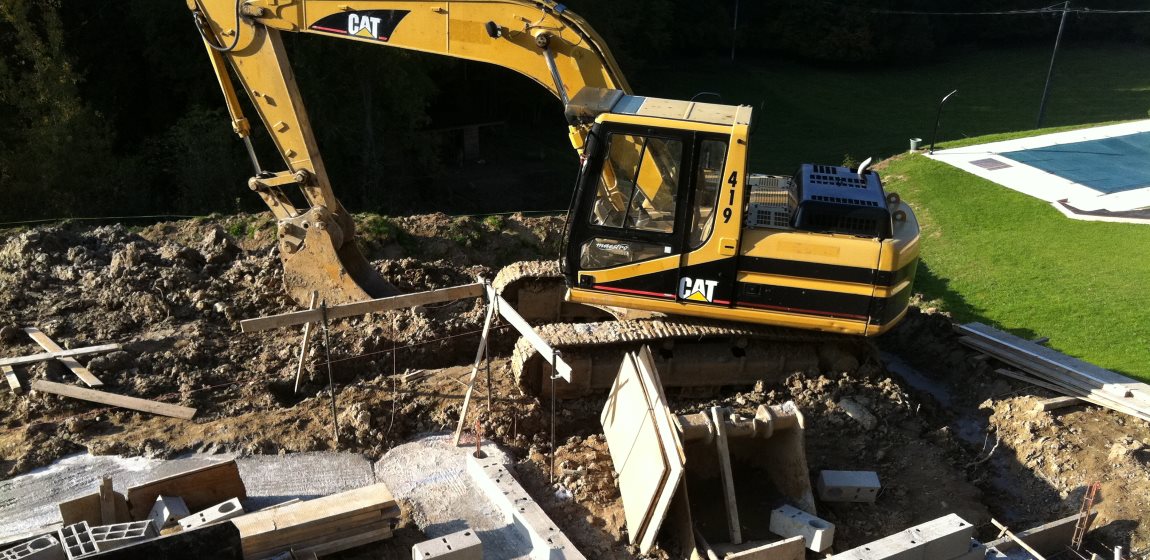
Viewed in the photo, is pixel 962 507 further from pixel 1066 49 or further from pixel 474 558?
pixel 1066 49

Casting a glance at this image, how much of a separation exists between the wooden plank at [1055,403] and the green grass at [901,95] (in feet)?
61.5

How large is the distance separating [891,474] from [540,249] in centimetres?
685

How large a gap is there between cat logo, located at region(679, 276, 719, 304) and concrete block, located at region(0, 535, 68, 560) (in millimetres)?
5179

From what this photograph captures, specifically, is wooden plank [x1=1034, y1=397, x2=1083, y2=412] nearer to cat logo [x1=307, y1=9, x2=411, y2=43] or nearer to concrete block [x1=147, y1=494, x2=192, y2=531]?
cat logo [x1=307, y1=9, x2=411, y2=43]

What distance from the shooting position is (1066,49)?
1719 inches

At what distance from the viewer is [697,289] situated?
26.5 feet

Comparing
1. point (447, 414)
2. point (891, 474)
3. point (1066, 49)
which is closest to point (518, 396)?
point (447, 414)

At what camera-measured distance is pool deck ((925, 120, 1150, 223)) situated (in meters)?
17.2

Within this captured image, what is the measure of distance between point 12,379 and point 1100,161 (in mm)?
21592

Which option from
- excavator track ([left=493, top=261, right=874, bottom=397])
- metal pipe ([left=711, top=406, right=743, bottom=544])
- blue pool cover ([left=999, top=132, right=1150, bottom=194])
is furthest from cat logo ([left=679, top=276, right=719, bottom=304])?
blue pool cover ([left=999, top=132, right=1150, bottom=194])

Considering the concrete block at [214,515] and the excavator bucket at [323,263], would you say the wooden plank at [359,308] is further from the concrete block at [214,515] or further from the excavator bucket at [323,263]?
the excavator bucket at [323,263]

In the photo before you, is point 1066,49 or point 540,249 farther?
point 1066,49

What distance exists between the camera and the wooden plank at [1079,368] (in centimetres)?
886

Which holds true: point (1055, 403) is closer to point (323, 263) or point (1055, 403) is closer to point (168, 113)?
point (323, 263)
